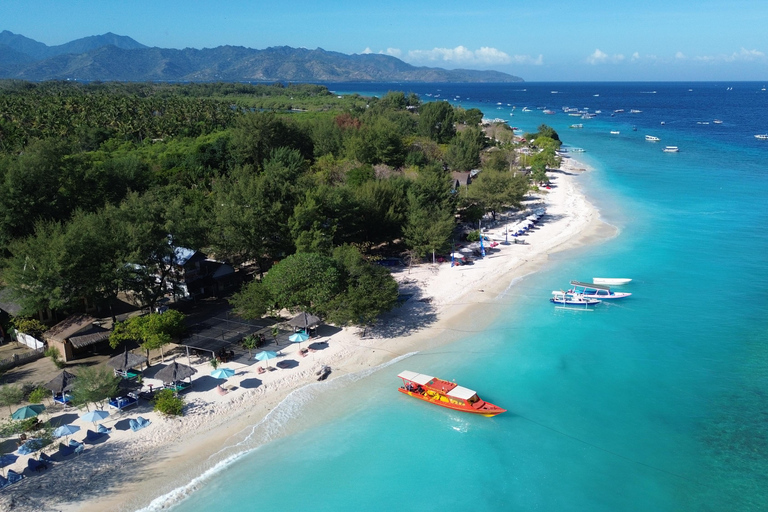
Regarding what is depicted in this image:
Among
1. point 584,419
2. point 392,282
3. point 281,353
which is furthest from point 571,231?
point 281,353

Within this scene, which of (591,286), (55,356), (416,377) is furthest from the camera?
(591,286)

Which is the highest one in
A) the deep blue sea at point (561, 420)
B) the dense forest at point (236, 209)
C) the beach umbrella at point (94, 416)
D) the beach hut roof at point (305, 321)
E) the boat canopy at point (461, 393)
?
the dense forest at point (236, 209)

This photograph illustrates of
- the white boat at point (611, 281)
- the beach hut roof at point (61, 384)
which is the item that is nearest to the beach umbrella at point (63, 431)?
the beach hut roof at point (61, 384)

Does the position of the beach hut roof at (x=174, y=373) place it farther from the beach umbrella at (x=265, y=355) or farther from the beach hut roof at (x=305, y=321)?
the beach hut roof at (x=305, y=321)

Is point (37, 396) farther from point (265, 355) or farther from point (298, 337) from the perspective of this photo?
point (298, 337)

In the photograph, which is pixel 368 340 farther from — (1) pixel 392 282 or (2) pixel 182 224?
(2) pixel 182 224

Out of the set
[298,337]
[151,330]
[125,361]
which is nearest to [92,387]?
[125,361]
